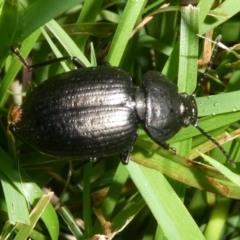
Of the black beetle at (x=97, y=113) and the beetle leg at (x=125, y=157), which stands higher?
the black beetle at (x=97, y=113)

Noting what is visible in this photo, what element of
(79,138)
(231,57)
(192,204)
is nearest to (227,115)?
(231,57)

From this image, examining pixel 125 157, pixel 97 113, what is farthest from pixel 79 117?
pixel 125 157

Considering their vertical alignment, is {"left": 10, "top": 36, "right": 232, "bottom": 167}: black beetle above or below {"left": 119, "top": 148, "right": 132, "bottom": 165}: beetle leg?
above

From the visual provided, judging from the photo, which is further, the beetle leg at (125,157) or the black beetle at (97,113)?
the beetle leg at (125,157)

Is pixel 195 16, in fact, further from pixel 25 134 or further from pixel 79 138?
pixel 25 134

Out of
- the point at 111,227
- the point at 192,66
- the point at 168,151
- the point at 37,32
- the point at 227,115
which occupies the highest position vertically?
the point at 37,32

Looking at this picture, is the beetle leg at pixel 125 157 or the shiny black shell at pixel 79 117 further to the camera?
the beetle leg at pixel 125 157

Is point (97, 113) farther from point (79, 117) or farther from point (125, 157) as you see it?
point (125, 157)
